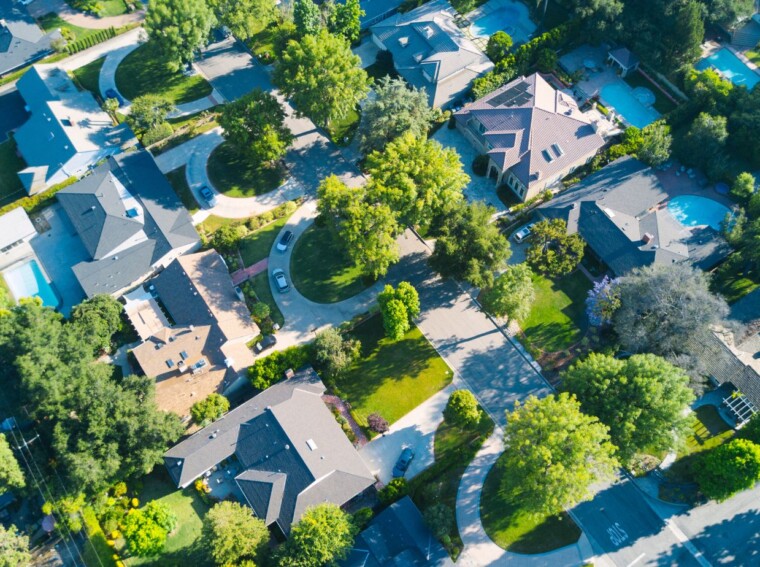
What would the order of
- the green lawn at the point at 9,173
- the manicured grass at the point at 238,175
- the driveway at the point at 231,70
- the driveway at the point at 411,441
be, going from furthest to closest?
1. the driveway at the point at 231,70
2. the manicured grass at the point at 238,175
3. the green lawn at the point at 9,173
4. the driveway at the point at 411,441

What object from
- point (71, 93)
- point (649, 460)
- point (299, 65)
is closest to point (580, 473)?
point (649, 460)

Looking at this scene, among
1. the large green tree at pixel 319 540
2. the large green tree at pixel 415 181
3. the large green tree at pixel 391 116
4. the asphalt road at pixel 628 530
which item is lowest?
the asphalt road at pixel 628 530

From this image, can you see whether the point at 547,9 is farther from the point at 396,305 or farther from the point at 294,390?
the point at 294,390

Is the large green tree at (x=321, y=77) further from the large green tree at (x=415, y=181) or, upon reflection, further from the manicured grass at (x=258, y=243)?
the manicured grass at (x=258, y=243)

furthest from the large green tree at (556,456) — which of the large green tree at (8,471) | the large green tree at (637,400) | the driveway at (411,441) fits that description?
the large green tree at (8,471)

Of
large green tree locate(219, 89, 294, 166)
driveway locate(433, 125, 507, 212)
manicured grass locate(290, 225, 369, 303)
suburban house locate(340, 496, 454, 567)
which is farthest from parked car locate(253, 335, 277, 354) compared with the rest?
driveway locate(433, 125, 507, 212)

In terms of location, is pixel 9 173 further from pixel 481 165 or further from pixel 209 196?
pixel 481 165
